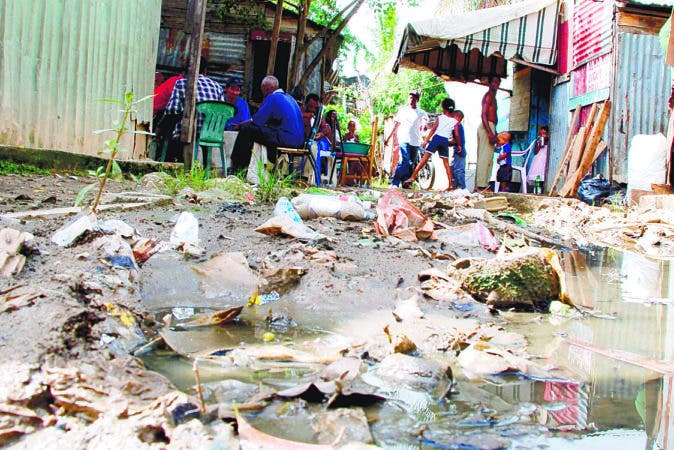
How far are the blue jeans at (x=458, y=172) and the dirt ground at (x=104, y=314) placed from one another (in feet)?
20.9

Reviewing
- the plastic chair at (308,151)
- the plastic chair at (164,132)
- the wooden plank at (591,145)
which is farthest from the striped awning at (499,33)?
the plastic chair at (164,132)

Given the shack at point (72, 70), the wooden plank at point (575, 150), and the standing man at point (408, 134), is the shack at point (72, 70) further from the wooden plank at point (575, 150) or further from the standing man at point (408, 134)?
the wooden plank at point (575, 150)

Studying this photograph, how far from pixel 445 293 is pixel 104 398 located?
1.70 meters

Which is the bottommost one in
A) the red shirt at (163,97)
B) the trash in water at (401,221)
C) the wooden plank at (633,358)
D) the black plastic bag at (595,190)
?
the wooden plank at (633,358)

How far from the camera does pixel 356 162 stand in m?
A: 12.7

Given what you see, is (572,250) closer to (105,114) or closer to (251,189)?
(251,189)

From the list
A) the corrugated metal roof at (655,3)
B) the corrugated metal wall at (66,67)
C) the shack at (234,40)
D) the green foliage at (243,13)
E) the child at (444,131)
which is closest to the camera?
the corrugated metal wall at (66,67)

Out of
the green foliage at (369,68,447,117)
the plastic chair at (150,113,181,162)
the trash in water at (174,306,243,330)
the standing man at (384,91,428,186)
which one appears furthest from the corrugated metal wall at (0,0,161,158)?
the green foliage at (369,68,447,117)

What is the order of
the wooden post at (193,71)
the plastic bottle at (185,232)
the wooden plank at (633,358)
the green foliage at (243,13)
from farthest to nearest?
1. the green foliage at (243,13)
2. the wooden post at (193,71)
3. the plastic bottle at (185,232)
4. the wooden plank at (633,358)

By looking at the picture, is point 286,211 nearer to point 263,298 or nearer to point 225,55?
point 263,298

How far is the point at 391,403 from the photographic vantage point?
1.45 meters

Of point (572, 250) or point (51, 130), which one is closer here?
point (572, 250)

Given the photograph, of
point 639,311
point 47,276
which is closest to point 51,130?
point 47,276

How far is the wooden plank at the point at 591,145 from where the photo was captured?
877 centimetres
